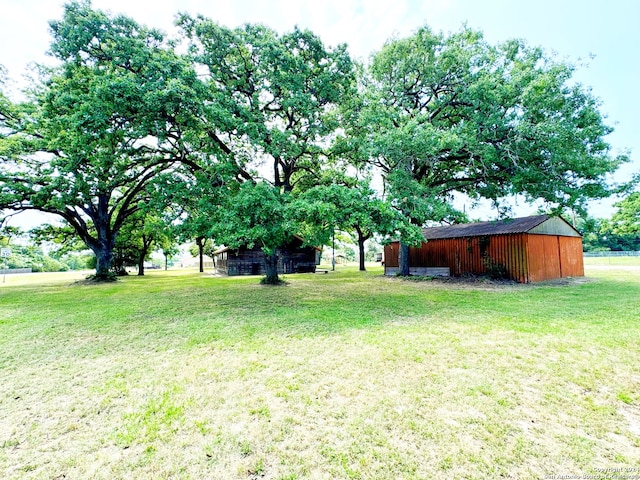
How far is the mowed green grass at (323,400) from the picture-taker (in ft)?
7.32

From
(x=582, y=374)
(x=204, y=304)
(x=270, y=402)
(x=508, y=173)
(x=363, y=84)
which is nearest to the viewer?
(x=270, y=402)

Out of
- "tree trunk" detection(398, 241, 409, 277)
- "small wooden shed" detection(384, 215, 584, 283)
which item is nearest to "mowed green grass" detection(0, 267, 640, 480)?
"small wooden shed" detection(384, 215, 584, 283)

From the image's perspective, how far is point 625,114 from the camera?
1348 cm

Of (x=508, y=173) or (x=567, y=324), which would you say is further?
(x=508, y=173)

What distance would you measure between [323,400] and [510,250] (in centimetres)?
1572

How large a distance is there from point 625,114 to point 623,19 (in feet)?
16.3

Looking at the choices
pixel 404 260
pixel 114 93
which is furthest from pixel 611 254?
pixel 114 93

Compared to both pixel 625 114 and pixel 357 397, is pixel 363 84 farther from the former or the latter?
pixel 357 397

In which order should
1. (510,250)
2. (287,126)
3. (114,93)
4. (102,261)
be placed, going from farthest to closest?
(102,261) < (510,250) < (287,126) < (114,93)

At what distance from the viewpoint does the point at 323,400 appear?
10.3 feet

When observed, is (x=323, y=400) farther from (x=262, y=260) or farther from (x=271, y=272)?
(x=262, y=260)

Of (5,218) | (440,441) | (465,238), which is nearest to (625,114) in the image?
(465,238)

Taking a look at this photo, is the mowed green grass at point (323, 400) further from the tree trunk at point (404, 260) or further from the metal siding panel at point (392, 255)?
the metal siding panel at point (392, 255)

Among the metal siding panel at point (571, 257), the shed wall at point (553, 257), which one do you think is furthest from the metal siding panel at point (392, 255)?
the metal siding panel at point (571, 257)
